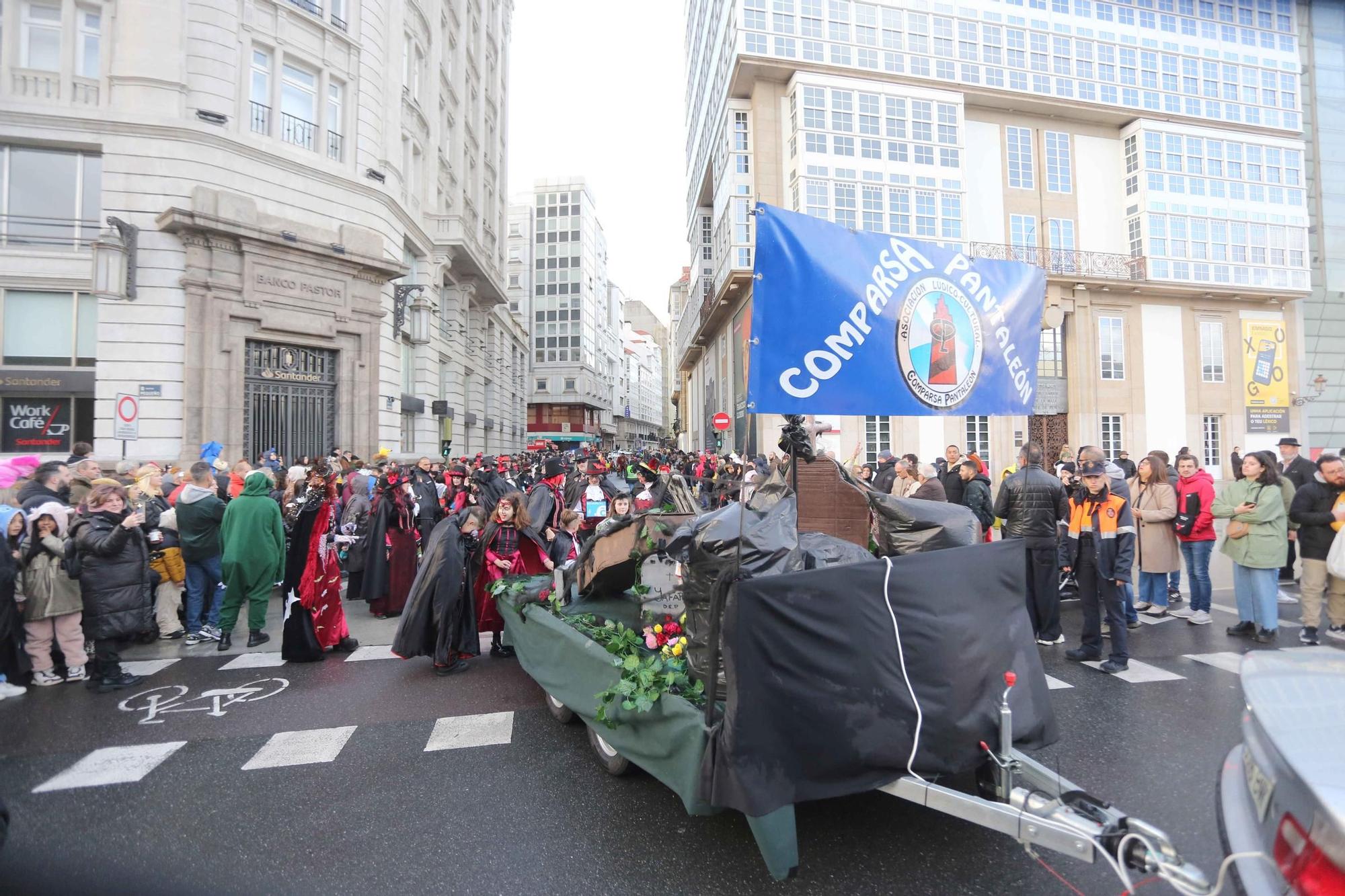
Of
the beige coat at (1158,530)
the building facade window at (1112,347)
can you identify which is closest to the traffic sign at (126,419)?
the beige coat at (1158,530)

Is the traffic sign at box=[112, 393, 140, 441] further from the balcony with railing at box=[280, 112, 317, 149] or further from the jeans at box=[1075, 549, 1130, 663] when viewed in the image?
the jeans at box=[1075, 549, 1130, 663]

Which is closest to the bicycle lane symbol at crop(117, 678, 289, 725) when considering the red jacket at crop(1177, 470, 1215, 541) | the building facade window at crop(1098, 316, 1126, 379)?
the red jacket at crop(1177, 470, 1215, 541)

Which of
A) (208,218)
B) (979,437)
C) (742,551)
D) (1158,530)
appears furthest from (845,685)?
(979,437)

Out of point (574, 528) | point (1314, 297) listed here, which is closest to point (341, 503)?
point (574, 528)

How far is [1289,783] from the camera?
1655 millimetres

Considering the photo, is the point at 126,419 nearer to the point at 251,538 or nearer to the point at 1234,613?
the point at 251,538

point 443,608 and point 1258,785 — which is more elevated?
point 1258,785

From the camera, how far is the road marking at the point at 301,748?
4.04 metres

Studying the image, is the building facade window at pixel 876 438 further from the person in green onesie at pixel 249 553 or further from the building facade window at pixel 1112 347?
the person in green onesie at pixel 249 553

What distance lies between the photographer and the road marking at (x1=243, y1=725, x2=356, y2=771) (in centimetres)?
404

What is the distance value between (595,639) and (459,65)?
31.0 m

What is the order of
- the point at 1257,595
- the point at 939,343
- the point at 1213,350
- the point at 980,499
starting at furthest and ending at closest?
the point at 1213,350
the point at 980,499
the point at 1257,595
the point at 939,343

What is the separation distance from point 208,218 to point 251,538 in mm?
11500

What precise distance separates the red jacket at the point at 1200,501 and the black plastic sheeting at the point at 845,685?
6294 mm
